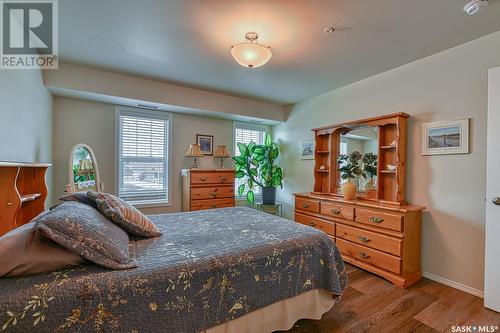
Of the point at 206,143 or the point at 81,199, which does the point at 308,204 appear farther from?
the point at 81,199

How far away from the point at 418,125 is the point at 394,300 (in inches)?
76.0

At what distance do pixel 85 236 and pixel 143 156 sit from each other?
2.89 metres

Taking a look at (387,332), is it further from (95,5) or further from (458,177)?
(95,5)

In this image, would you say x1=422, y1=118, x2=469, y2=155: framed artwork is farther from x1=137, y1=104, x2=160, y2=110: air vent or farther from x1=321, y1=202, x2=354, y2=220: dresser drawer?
x1=137, y1=104, x2=160, y2=110: air vent

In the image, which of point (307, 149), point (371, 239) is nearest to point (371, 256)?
point (371, 239)

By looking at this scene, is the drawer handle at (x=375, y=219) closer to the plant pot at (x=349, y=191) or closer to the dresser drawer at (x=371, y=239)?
the dresser drawer at (x=371, y=239)

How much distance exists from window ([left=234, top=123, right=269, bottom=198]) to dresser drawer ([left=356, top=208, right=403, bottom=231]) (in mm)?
2472

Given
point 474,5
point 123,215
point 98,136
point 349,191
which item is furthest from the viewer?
point 98,136

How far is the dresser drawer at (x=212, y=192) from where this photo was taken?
3.68 meters

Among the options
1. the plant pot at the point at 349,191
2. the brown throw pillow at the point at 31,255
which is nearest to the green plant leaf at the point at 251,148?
the plant pot at the point at 349,191

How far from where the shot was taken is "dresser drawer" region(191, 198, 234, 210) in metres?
3.67

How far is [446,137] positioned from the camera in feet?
7.97

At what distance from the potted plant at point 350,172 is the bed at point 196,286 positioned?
140 cm

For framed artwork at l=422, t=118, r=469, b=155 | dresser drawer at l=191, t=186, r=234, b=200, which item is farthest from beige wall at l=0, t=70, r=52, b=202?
framed artwork at l=422, t=118, r=469, b=155
